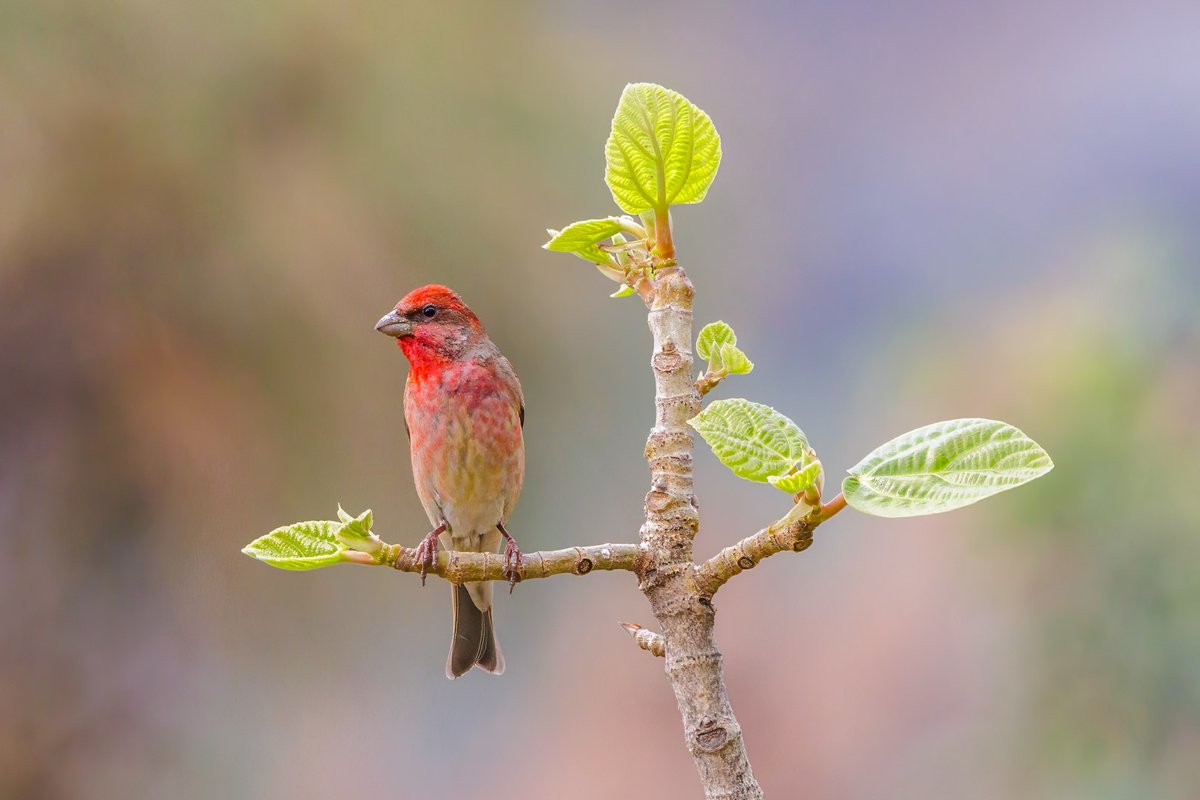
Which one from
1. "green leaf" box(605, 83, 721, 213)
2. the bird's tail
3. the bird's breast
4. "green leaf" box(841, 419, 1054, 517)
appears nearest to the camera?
"green leaf" box(841, 419, 1054, 517)

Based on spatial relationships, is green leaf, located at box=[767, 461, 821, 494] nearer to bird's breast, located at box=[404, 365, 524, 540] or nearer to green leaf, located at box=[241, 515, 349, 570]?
green leaf, located at box=[241, 515, 349, 570]

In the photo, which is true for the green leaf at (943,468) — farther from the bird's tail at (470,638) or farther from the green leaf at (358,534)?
the bird's tail at (470,638)

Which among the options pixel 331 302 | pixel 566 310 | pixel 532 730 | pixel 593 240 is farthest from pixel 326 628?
pixel 593 240

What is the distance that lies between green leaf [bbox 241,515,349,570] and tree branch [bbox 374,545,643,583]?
74 mm

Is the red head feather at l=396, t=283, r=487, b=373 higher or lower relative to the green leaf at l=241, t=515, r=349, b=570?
higher

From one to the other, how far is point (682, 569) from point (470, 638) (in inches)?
38.6

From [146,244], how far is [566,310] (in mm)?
932

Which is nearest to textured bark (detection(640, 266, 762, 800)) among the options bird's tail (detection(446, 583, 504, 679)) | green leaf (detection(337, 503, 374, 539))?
green leaf (detection(337, 503, 374, 539))

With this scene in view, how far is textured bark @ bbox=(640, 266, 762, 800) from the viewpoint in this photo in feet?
2.69

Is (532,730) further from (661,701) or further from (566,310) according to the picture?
(566,310)

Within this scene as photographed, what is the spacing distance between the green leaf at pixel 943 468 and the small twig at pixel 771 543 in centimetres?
4

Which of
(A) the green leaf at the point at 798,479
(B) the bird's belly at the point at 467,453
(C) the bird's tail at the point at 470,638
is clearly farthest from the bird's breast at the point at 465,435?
(A) the green leaf at the point at 798,479

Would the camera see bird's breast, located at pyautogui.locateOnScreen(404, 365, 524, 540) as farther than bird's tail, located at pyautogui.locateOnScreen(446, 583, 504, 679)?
No

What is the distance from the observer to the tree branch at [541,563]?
85 cm
